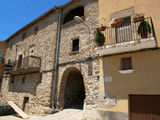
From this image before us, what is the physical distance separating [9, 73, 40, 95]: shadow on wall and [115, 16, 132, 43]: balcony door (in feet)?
23.8

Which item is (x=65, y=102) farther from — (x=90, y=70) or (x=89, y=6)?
(x=89, y=6)

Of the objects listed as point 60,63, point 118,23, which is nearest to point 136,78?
point 118,23

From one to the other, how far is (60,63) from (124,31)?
5081 mm

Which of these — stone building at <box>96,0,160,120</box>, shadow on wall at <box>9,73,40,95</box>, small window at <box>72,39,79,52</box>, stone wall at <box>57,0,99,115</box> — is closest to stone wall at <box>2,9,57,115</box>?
shadow on wall at <box>9,73,40,95</box>

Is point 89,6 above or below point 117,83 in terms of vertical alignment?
above

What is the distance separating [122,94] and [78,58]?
376 centimetres

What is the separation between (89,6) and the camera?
9.54m

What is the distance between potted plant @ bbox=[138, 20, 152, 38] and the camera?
18.9 ft

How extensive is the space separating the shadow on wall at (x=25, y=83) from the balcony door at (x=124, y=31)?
725 cm

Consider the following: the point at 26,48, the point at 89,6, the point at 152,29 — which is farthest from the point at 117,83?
the point at 26,48

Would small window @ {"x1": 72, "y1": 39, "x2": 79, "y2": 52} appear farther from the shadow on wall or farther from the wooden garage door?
the wooden garage door

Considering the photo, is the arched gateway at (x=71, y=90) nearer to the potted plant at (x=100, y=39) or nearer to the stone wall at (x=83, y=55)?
the stone wall at (x=83, y=55)

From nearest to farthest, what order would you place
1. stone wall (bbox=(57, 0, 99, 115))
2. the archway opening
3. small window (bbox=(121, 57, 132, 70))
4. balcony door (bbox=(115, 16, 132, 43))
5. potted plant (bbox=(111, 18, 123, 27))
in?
small window (bbox=(121, 57, 132, 70)) → balcony door (bbox=(115, 16, 132, 43)) → potted plant (bbox=(111, 18, 123, 27)) → stone wall (bbox=(57, 0, 99, 115)) → the archway opening

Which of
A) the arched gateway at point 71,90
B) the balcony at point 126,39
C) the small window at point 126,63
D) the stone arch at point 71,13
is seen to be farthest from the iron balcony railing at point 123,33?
the stone arch at point 71,13
